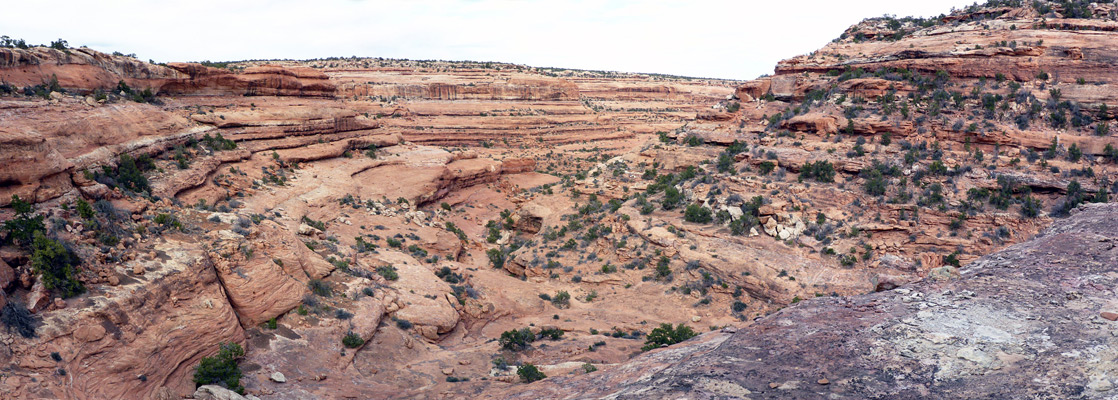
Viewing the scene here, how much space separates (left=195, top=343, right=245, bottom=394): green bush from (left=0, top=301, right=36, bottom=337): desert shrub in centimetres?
288

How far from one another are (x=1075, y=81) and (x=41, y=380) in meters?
37.1

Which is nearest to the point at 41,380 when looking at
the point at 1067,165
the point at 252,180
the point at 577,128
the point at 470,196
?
the point at 252,180

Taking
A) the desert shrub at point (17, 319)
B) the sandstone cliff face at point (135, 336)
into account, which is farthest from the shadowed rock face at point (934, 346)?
the desert shrub at point (17, 319)

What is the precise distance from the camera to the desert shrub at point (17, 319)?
914 cm

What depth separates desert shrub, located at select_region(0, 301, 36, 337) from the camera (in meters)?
9.14

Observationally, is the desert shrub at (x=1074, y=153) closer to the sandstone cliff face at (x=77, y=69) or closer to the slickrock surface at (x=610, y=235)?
the slickrock surface at (x=610, y=235)

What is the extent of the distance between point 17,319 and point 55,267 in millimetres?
1538

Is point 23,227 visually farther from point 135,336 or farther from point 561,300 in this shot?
point 561,300

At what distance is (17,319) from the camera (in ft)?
30.2

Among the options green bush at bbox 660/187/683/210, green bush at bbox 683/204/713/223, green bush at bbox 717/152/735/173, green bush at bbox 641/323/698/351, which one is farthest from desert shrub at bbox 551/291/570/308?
green bush at bbox 717/152/735/173

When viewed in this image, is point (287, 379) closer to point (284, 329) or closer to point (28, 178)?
point (284, 329)

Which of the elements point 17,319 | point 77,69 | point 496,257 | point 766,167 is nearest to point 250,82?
point 77,69

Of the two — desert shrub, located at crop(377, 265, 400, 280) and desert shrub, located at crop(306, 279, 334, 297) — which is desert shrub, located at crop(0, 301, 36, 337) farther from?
desert shrub, located at crop(377, 265, 400, 280)

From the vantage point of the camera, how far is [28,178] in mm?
12391
